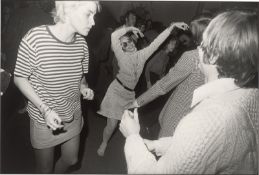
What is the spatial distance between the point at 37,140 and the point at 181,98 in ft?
2.10

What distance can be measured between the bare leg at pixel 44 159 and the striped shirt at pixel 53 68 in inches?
6.3

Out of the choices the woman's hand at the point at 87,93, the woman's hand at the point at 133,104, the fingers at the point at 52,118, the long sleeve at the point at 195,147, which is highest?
the long sleeve at the point at 195,147

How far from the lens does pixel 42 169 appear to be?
4.52 feet

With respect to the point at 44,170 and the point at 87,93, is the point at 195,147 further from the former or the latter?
the point at 44,170

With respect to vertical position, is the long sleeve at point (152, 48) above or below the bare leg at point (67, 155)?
above

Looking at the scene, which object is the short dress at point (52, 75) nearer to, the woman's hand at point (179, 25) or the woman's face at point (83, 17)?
the woman's face at point (83, 17)

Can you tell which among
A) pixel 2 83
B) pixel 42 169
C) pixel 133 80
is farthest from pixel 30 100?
pixel 133 80

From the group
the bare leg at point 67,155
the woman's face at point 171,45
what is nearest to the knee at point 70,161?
the bare leg at point 67,155

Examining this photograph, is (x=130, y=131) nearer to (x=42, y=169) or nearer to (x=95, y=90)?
(x=95, y=90)

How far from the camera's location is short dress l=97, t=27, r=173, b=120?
1.38 metres

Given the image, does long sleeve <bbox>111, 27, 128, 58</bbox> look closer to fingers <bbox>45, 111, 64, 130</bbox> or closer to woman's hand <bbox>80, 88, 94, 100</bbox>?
woman's hand <bbox>80, 88, 94, 100</bbox>

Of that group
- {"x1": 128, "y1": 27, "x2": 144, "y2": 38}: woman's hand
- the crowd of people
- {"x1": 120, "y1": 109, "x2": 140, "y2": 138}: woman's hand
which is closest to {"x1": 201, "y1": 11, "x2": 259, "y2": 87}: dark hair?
the crowd of people

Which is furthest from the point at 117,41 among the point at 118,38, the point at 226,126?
the point at 226,126

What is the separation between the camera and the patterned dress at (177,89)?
4.10ft
